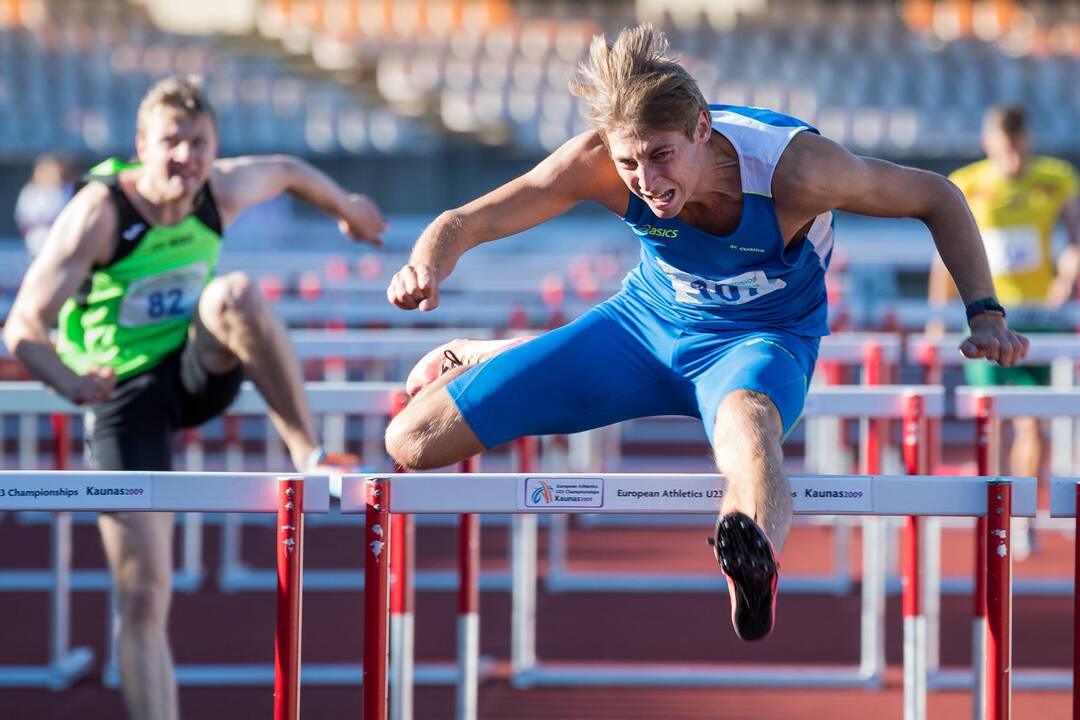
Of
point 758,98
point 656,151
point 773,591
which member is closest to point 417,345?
point 656,151

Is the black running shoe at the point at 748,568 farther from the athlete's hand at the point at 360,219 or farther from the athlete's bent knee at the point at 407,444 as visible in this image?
the athlete's hand at the point at 360,219

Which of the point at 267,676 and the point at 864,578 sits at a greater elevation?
the point at 864,578

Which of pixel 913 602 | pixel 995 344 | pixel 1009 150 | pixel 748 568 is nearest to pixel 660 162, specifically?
pixel 995 344

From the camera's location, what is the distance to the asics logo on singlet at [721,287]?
3.35 m

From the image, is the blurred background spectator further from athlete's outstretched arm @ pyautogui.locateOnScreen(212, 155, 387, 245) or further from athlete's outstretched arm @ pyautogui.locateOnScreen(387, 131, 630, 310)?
athlete's outstretched arm @ pyautogui.locateOnScreen(387, 131, 630, 310)

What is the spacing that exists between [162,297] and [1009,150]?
4.22m

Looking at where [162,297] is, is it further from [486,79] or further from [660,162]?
[486,79]

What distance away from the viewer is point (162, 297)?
404cm

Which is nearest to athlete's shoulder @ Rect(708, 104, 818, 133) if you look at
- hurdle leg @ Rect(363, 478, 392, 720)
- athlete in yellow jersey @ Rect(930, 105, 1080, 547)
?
hurdle leg @ Rect(363, 478, 392, 720)

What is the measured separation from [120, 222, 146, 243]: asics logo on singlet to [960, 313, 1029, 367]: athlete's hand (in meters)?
2.08

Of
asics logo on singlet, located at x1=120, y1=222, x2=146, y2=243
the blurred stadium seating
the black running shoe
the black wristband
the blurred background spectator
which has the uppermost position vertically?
the blurred stadium seating

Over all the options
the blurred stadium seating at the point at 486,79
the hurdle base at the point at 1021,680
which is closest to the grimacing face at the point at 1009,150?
the hurdle base at the point at 1021,680

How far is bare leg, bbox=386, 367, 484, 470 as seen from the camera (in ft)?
11.0

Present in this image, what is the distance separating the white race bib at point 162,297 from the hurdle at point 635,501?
148 cm
